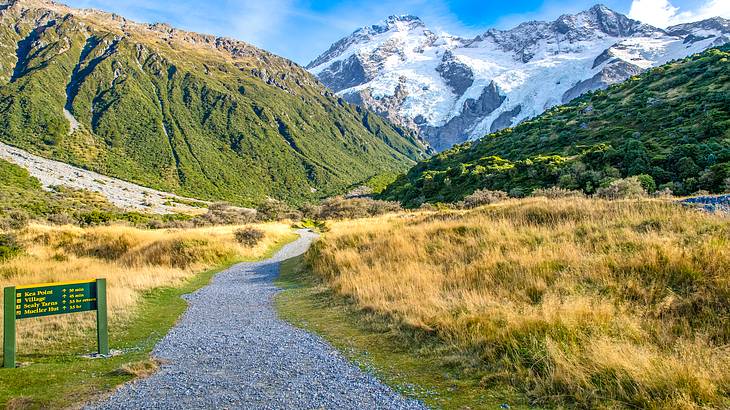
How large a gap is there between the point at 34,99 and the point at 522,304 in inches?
9002

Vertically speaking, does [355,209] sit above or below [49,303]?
above

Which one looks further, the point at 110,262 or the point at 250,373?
the point at 110,262

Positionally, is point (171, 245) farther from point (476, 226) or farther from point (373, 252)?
point (476, 226)

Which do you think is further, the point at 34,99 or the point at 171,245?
the point at 34,99

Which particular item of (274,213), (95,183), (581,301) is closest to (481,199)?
(581,301)

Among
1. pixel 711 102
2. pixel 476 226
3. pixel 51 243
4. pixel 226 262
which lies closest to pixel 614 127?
pixel 711 102

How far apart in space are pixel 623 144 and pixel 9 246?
1800 inches

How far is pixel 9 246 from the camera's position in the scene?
22.4m

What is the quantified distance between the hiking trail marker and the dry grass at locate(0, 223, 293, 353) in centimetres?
109

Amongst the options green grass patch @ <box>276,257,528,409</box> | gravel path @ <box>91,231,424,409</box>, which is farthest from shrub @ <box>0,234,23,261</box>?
green grass patch @ <box>276,257,528,409</box>

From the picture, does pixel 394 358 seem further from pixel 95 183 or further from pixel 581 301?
pixel 95 183

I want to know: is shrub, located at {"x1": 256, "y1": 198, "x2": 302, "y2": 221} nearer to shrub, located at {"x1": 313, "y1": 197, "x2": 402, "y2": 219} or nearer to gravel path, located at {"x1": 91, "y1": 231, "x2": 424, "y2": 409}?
shrub, located at {"x1": 313, "y1": 197, "x2": 402, "y2": 219}

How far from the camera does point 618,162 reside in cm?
3416

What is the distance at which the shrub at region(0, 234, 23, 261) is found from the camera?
20.6 meters
